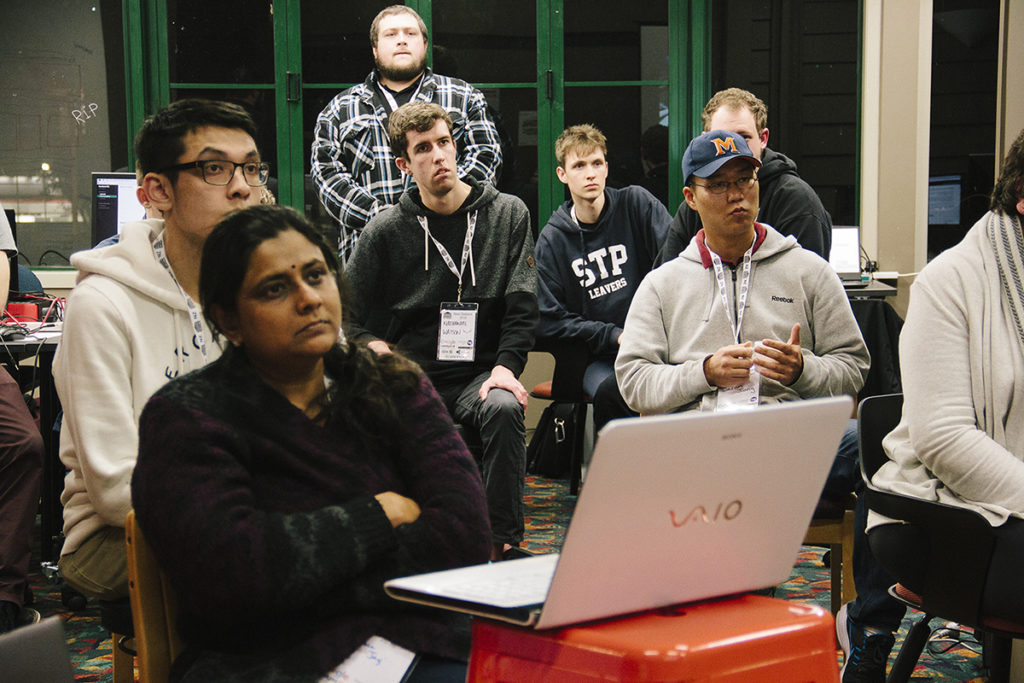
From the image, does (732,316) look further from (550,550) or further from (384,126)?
(384,126)

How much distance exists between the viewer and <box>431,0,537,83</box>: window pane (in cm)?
542

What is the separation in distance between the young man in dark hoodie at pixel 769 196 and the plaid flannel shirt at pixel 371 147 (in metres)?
1.08

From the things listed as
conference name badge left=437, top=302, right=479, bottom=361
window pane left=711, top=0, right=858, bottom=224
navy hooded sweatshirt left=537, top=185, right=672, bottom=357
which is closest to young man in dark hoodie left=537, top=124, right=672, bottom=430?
navy hooded sweatshirt left=537, top=185, right=672, bottom=357

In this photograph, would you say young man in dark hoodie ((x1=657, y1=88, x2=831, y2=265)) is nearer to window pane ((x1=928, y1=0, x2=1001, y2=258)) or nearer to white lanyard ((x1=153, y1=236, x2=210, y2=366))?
white lanyard ((x1=153, y1=236, x2=210, y2=366))

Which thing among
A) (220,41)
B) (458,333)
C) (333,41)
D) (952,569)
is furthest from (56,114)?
(952,569)

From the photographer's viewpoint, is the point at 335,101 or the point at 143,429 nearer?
the point at 143,429

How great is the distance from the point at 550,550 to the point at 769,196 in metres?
1.44

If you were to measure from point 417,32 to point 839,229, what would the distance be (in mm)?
2445

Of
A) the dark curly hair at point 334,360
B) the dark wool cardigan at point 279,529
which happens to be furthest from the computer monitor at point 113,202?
the dark wool cardigan at point 279,529

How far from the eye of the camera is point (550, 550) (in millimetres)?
3568

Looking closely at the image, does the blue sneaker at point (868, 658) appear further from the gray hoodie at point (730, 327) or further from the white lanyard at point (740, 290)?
the white lanyard at point (740, 290)

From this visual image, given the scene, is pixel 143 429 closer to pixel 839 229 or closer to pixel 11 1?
pixel 839 229

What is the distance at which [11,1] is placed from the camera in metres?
5.34

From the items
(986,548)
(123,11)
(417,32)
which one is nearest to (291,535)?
(986,548)
